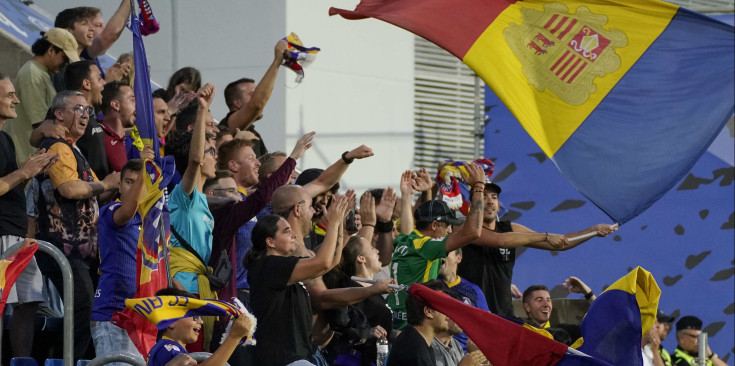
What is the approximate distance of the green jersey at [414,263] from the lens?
10172 mm

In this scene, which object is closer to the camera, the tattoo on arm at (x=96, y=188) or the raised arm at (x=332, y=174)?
the tattoo on arm at (x=96, y=188)

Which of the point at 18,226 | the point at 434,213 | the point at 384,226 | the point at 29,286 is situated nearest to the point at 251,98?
the point at 384,226

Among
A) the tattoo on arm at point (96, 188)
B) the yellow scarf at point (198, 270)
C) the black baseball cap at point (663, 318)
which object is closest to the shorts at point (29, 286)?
the tattoo on arm at point (96, 188)

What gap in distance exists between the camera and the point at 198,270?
930 centimetres

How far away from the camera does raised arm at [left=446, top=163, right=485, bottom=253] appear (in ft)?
33.3

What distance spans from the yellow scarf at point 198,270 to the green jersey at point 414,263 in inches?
57.4

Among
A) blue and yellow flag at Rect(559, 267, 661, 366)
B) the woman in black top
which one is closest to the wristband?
the woman in black top

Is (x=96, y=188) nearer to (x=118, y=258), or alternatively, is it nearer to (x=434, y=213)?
(x=118, y=258)

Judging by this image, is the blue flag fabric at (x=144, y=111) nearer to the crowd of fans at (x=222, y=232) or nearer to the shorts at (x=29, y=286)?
the crowd of fans at (x=222, y=232)

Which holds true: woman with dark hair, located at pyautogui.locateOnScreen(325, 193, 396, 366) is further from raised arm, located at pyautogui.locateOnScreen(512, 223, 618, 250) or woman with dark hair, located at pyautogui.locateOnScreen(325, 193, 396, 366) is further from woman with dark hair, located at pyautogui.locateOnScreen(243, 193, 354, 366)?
raised arm, located at pyautogui.locateOnScreen(512, 223, 618, 250)

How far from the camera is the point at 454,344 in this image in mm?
9625

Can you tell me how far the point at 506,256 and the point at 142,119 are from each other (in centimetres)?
337

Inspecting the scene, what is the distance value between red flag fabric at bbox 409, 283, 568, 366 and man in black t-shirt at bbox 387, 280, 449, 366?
651 mm

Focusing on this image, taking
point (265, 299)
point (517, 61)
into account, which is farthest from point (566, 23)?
point (265, 299)
